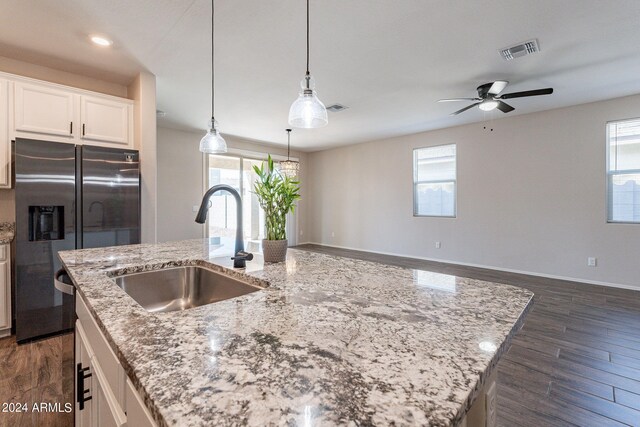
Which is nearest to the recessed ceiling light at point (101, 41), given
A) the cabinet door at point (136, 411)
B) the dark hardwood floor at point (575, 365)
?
the cabinet door at point (136, 411)

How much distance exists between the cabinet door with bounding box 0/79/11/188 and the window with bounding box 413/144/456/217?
5.79 metres

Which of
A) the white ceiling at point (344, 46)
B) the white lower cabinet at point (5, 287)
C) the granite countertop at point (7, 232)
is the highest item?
the white ceiling at point (344, 46)

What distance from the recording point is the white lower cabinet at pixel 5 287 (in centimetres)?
249

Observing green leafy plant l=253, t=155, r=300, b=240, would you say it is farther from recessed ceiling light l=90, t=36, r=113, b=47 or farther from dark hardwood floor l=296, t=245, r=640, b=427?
recessed ceiling light l=90, t=36, r=113, b=47

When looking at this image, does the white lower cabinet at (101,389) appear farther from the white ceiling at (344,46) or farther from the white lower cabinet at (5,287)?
the white ceiling at (344,46)

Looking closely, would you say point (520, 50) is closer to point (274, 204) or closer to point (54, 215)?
point (274, 204)

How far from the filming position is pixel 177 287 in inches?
57.2

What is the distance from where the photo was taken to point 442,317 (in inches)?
30.8

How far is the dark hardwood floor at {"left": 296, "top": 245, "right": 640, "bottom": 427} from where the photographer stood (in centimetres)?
166

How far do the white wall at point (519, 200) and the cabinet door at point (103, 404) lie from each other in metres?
5.50

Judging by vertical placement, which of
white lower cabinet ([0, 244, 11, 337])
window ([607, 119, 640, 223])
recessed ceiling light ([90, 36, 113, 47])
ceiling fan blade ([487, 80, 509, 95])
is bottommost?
white lower cabinet ([0, 244, 11, 337])

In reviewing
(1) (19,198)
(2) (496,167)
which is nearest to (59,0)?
(1) (19,198)

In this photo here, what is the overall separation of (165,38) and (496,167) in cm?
503

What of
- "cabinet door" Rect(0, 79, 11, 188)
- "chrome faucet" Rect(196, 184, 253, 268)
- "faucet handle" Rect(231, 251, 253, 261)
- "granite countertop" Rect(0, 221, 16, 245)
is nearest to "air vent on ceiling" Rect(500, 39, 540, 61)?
"chrome faucet" Rect(196, 184, 253, 268)
